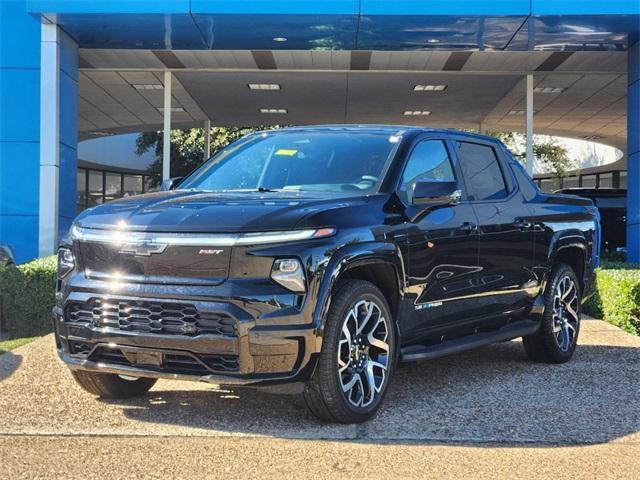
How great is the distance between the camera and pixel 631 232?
13484 millimetres

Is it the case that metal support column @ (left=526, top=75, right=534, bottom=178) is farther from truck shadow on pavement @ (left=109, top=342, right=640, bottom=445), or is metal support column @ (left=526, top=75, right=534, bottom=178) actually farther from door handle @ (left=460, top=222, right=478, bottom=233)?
door handle @ (left=460, top=222, right=478, bottom=233)

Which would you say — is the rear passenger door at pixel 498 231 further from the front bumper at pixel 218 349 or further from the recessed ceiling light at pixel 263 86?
the recessed ceiling light at pixel 263 86

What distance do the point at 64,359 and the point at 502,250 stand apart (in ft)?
11.0

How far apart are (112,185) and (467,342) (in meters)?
33.4

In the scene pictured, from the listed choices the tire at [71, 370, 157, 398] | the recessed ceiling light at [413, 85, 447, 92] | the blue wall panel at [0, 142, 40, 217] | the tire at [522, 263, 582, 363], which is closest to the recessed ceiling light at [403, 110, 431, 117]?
the recessed ceiling light at [413, 85, 447, 92]

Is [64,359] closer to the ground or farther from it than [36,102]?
closer to the ground

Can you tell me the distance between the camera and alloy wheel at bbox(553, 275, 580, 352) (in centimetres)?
688

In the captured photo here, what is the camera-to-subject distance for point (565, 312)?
23.2 feet

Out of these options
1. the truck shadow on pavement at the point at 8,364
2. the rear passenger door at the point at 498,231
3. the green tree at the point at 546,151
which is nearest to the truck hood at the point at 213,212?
the rear passenger door at the point at 498,231

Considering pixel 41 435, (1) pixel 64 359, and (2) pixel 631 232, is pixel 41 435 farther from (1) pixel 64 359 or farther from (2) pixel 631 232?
(2) pixel 631 232

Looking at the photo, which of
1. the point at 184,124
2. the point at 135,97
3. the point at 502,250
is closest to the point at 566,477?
the point at 502,250

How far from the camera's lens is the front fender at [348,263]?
4.38 m

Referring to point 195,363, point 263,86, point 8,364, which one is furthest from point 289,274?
point 263,86

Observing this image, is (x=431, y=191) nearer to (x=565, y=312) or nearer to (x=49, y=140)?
(x=565, y=312)
